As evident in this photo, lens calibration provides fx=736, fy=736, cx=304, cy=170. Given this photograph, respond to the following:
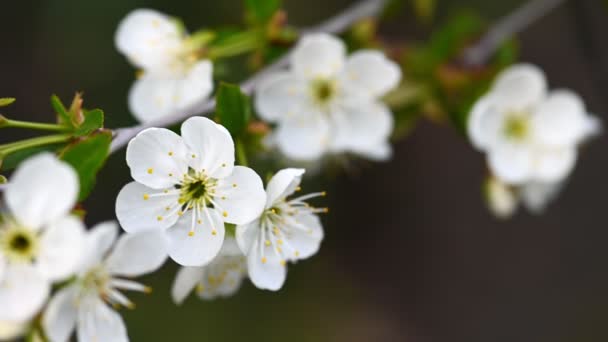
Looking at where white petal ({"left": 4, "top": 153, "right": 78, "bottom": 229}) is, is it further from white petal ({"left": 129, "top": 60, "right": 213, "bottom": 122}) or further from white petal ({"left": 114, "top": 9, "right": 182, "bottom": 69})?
white petal ({"left": 114, "top": 9, "right": 182, "bottom": 69})

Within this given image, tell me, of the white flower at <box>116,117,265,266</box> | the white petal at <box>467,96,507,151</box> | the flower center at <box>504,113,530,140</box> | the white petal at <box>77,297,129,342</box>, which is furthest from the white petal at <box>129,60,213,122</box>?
the flower center at <box>504,113,530,140</box>

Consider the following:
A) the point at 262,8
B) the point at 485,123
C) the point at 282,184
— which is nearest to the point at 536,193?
the point at 485,123

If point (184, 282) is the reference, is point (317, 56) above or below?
above

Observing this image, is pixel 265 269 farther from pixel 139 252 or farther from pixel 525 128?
pixel 525 128

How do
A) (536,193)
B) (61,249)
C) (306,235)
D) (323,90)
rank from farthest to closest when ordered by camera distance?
1. (536,193)
2. (323,90)
3. (306,235)
4. (61,249)

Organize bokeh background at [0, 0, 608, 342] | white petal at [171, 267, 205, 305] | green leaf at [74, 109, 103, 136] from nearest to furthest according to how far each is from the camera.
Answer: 1. green leaf at [74, 109, 103, 136]
2. white petal at [171, 267, 205, 305]
3. bokeh background at [0, 0, 608, 342]

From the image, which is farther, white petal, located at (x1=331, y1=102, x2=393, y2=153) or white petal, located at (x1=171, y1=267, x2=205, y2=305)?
white petal, located at (x1=331, y1=102, x2=393, y2=153)

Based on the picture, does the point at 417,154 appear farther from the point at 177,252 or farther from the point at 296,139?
the point at 177,252

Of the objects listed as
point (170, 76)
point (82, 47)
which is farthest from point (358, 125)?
point (82, 47)
